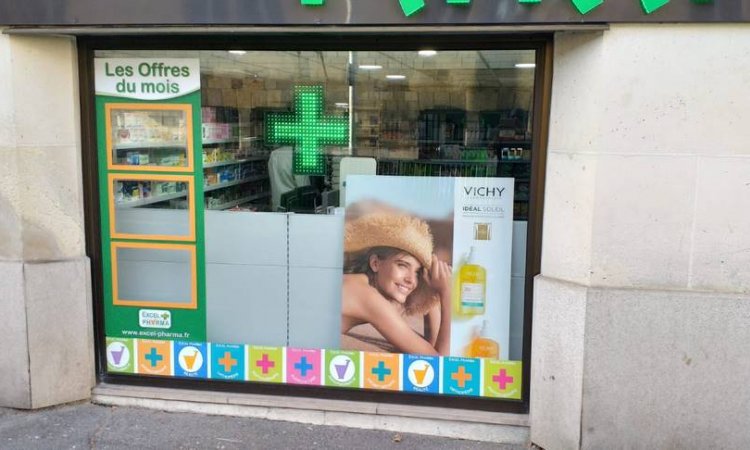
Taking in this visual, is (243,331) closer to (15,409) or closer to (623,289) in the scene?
(15,409)

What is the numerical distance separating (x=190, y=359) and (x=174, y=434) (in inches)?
23.0

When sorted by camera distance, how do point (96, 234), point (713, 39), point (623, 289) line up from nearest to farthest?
point (713, 39) < point (623, 289) < point (96, 234)

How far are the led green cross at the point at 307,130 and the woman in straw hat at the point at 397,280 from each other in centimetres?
52

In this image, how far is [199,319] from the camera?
4.65m

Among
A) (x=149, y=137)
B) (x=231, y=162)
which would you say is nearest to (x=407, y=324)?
(x=231, y=162)

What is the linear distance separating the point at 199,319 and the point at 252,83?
1690 mm

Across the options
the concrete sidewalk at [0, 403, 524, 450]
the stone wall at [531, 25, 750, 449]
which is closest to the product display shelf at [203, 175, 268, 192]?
the concrete sidewalk at [0, 403, 524, 450]

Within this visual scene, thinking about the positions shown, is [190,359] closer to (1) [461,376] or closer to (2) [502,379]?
(1) [461,376]

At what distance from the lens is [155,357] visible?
4688mm

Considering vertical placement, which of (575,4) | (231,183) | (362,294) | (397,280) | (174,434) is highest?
(575,4)

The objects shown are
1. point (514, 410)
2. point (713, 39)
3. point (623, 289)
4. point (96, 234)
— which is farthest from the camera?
point (96, 234)

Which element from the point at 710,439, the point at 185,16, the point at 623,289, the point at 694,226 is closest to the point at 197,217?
the point at 185,16

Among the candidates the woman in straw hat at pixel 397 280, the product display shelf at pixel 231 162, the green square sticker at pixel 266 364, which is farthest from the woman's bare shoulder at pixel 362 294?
the product display shelf at pixel 231 162

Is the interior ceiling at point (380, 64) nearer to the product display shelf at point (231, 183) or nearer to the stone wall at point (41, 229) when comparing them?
the stone wall at point (41, 229)
